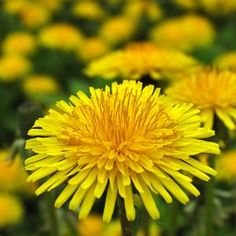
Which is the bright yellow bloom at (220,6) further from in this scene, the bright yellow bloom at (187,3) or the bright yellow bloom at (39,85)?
the bright yellow bloom at (39,85)

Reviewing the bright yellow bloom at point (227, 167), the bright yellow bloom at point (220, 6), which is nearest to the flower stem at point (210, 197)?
the bright yellow bloom at point (227, 167)

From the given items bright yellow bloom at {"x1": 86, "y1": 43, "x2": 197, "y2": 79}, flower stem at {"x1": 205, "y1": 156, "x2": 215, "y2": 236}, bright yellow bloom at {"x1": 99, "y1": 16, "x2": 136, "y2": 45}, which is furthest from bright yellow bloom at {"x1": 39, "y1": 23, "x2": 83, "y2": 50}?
flower stem at {"x1": 205, "y1": 156, "x2": 215, "y2": 236}

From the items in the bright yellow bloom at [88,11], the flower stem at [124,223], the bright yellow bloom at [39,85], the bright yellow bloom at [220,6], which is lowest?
the flower stem at [124,223]

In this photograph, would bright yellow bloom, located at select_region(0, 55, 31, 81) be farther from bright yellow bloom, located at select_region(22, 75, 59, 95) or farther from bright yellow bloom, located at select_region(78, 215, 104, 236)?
bright yellow bloom, located at select_region(78, 215, 104, 236)

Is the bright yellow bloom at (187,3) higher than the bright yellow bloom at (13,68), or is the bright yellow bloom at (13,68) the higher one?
the bright yellow bloom at (187,3)

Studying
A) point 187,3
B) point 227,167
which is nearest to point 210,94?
point 227,167

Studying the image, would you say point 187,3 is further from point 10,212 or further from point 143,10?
point 10,212
